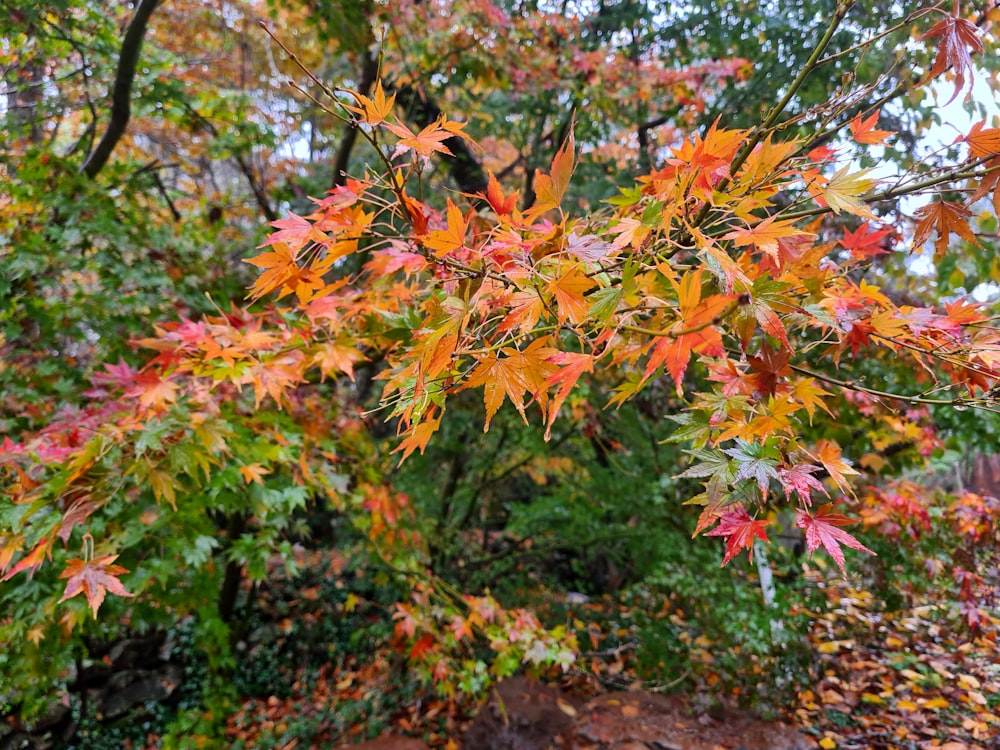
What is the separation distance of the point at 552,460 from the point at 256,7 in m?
5.85

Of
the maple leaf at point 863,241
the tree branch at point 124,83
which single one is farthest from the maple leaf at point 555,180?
the tree branch at point 124,83

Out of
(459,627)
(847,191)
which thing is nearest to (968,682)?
(459,627)

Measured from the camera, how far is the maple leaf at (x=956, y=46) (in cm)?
90

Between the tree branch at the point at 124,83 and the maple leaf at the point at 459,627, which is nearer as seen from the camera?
the tree branch at the point at 124,83

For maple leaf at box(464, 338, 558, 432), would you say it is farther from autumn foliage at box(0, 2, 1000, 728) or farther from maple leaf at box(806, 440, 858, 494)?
maple leaf at box(806, 440, 858, 494)

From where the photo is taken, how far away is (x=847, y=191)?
0.98m

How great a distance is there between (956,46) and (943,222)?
293 mm

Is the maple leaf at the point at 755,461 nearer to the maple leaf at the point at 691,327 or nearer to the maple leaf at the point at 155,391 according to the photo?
the maple leaf at the point at 691,327

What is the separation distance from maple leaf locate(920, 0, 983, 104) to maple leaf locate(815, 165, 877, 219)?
166mm

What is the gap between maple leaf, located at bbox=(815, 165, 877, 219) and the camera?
3.14 ft

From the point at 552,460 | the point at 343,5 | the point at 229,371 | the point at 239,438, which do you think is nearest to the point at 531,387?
the point at 229,371

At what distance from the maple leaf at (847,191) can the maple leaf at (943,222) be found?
0.45 feet

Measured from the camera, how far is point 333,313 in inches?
64.1

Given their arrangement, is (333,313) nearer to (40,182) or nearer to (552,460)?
(40,182)
